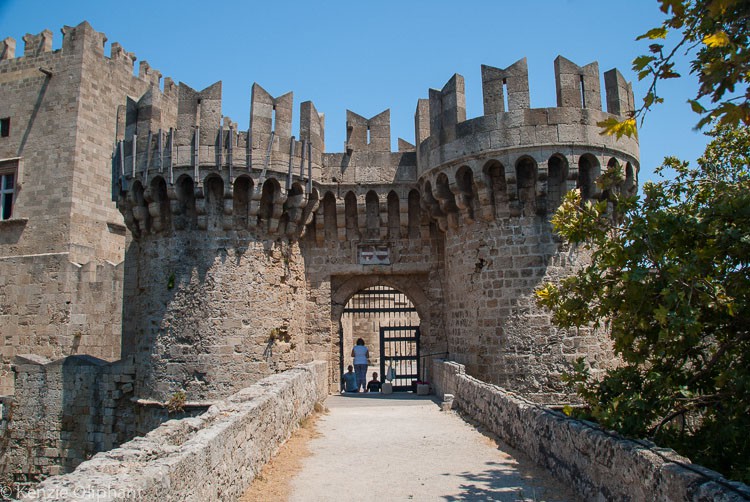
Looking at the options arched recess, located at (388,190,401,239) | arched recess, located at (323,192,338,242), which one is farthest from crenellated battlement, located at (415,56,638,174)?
arched recess, located at (323,192,338,242)

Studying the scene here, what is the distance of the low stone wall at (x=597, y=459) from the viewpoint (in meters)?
3.77

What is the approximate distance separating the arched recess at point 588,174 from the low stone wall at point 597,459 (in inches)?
199

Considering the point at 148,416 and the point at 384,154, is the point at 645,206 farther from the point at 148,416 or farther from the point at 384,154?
the point at 148,416

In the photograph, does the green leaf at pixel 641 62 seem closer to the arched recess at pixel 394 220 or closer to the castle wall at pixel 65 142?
the arched recess at pixel 394 220

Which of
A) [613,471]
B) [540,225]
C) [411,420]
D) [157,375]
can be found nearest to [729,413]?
[613,471]

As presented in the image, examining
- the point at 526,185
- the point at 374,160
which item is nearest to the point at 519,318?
the point at 526,185

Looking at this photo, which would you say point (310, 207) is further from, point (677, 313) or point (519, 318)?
point (677, 313)

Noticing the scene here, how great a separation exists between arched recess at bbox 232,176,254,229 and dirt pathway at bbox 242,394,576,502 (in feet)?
15.4

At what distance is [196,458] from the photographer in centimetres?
466

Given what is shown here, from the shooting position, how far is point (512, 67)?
39.8 ft

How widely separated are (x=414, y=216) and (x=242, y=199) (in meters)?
3.91

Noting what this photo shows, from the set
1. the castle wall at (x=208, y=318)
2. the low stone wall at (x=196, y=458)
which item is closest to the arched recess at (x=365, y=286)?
the castle wall at (x=208, y=318)

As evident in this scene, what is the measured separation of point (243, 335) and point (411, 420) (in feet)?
13.7

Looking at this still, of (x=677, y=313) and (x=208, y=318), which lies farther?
(x=208, y=318)
